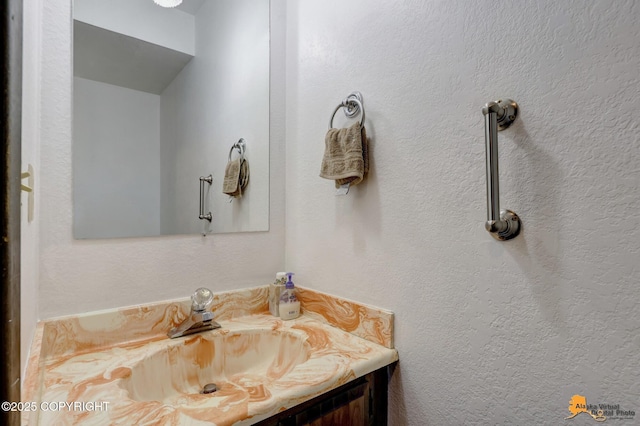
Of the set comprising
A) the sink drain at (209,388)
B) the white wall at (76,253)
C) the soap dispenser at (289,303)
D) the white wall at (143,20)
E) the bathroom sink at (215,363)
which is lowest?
the sink drain at (209,388)

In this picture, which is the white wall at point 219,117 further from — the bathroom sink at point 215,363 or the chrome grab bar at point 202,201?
the bathroom sink at point 215,363

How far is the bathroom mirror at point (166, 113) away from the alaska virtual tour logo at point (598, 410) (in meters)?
1.02

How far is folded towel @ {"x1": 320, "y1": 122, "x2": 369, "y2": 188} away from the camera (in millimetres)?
934

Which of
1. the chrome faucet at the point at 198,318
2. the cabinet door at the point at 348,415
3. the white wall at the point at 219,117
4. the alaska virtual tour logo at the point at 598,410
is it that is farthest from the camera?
the white wall at the point at 219,117

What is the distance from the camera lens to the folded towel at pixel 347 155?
0.93 m

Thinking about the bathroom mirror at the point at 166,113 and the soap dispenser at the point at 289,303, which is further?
the soap dispenser at the point at 289,303

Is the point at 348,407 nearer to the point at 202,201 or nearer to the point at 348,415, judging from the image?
the point at 348,415

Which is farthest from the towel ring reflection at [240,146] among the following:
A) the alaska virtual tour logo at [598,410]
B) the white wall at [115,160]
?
the alaska virtual tour logo at [598,410]

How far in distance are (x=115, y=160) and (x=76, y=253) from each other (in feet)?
0.97

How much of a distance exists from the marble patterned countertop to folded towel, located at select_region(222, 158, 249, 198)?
1.23ft

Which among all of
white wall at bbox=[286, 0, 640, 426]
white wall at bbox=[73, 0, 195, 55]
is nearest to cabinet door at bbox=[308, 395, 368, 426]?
white wall at bbox=[286, 0, 640, 426]

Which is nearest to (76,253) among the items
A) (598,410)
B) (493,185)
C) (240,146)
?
(240,146)

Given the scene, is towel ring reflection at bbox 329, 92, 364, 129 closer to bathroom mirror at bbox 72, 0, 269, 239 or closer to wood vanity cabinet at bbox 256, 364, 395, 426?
bathroom mirror at bbox 72, 0, 269, 239

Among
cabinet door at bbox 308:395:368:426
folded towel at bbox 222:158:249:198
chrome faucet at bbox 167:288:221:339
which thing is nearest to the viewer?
cabinet door at bbox 308:395:368:426
